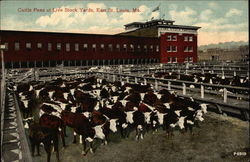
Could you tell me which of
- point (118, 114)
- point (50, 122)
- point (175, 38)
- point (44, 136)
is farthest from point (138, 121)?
point (175, 38)

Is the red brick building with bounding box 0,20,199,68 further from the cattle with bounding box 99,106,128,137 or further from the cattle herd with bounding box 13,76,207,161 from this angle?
the cattle with bounding box 99,106,128,137

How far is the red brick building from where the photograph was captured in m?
35.3

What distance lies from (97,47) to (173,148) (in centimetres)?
3650

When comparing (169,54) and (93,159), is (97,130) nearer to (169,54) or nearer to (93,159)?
(93,159)

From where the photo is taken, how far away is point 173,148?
22.2 feet

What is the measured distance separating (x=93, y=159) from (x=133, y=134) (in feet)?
6.87

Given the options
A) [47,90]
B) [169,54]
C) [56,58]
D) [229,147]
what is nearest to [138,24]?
[169,54]

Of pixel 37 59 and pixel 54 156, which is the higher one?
pixel 37 59

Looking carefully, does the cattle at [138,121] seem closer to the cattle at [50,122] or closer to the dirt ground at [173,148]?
the dirt ground at [173,148]

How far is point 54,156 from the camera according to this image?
626cm

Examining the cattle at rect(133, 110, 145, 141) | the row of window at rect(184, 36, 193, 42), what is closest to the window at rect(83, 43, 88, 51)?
the row of window at rect(184, 36, 193, 42)

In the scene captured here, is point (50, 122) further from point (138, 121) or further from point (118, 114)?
point (138, 121)

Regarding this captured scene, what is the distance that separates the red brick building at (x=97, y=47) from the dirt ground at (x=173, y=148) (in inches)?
1122

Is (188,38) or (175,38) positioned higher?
(188,38)
